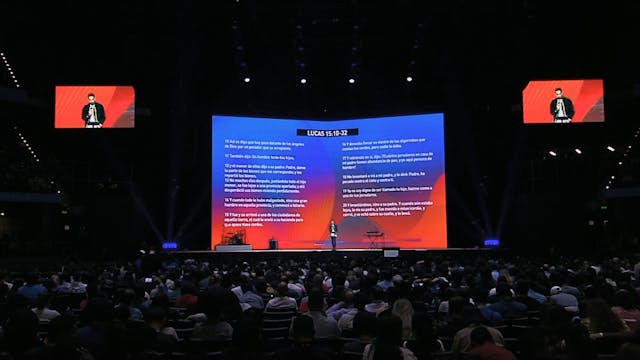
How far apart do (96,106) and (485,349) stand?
20962mm

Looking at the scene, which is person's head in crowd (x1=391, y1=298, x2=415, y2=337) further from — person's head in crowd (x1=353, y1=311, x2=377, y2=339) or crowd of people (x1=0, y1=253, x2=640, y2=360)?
person's head in crowd (x1=353, y1=311, x2=377, y2=339)

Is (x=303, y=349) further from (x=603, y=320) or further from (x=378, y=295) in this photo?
(x=378, y=295)

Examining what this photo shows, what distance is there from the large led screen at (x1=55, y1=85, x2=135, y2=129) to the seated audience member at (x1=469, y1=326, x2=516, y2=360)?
66.2ft

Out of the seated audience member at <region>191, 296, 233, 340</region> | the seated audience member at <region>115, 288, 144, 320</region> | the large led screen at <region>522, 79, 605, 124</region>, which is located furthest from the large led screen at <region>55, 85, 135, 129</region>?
the seated audience member at <region>191, 296, 233, 340</region>

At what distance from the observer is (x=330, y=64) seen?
25.0m

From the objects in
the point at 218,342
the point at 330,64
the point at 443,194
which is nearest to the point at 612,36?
the point at 443,194

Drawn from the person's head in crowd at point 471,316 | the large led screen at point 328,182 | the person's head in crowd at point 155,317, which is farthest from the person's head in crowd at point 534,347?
the large led screen at point 328,182

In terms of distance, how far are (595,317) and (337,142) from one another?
63.2 ft

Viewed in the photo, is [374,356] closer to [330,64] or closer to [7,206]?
[330,64]

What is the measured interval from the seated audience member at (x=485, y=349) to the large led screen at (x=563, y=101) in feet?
62.8

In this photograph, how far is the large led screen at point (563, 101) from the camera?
2228cm

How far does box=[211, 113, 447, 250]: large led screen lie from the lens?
23516 millimetres

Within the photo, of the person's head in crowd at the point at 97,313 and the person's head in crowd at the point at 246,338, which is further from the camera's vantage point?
the person's head in crowd at the point at 97,313

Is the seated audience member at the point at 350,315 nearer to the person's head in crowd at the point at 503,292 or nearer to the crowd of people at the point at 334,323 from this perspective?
the crowd of people at the point at 334,323
